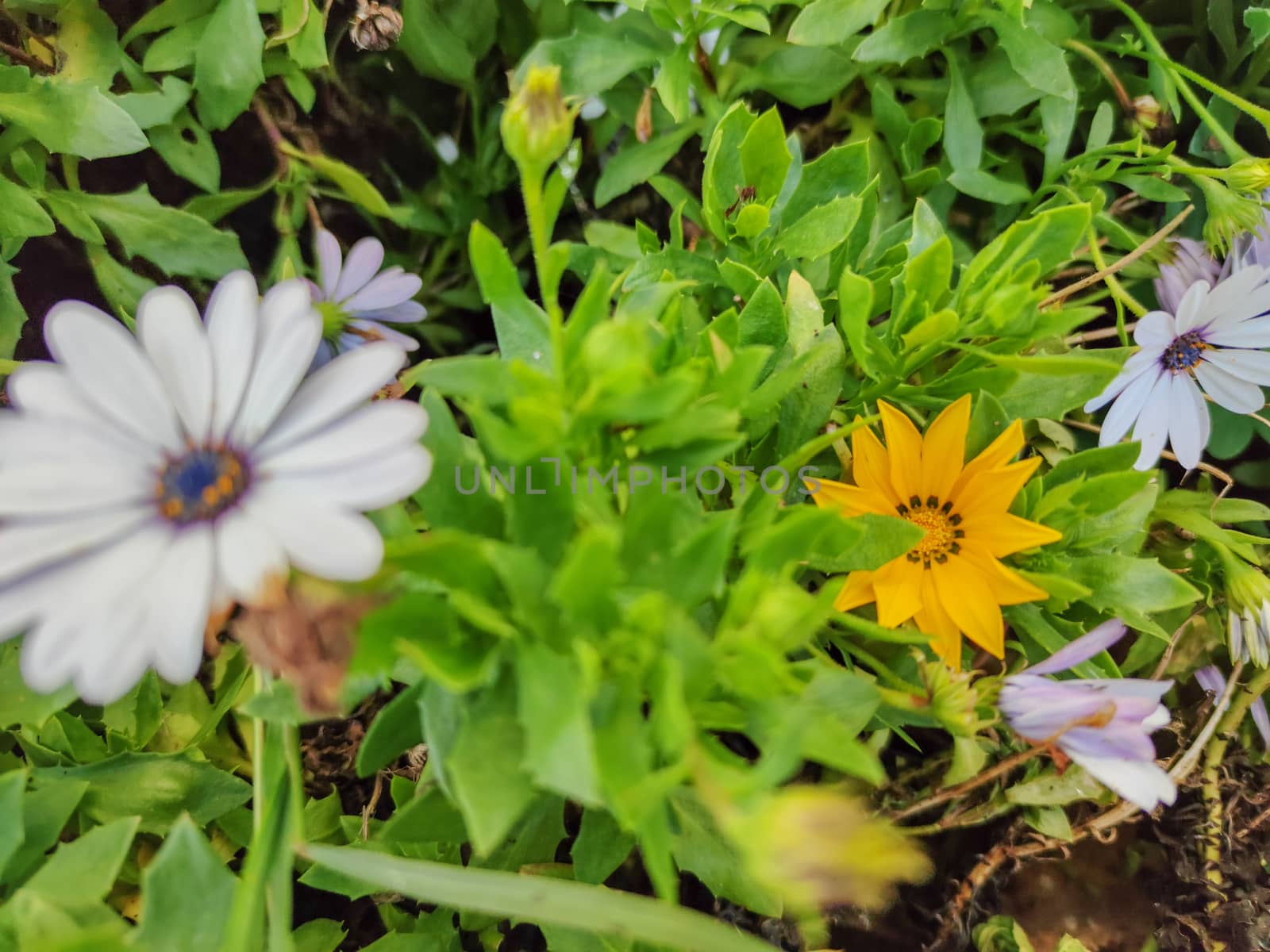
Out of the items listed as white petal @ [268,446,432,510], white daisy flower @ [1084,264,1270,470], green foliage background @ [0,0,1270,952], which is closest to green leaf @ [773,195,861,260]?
green foliage background @ [0,0,1270,952]

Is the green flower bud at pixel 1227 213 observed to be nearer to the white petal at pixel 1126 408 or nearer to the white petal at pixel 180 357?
the white petal at pixel 1126 408

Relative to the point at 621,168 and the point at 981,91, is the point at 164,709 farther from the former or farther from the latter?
the point at 981,91

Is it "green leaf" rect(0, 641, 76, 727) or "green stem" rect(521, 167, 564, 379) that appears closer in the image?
"green stem" rect(521, 167, 564, 379)

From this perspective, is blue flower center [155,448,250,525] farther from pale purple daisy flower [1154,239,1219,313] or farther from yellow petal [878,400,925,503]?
pale purple daisy flower [1154,239,1219,313]

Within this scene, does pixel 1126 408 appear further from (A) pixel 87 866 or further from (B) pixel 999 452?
(A) pixel 87 866

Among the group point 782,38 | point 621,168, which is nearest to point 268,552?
point 621,168

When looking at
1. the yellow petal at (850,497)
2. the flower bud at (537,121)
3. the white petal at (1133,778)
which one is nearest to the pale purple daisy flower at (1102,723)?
the white petal at (1133,778)
